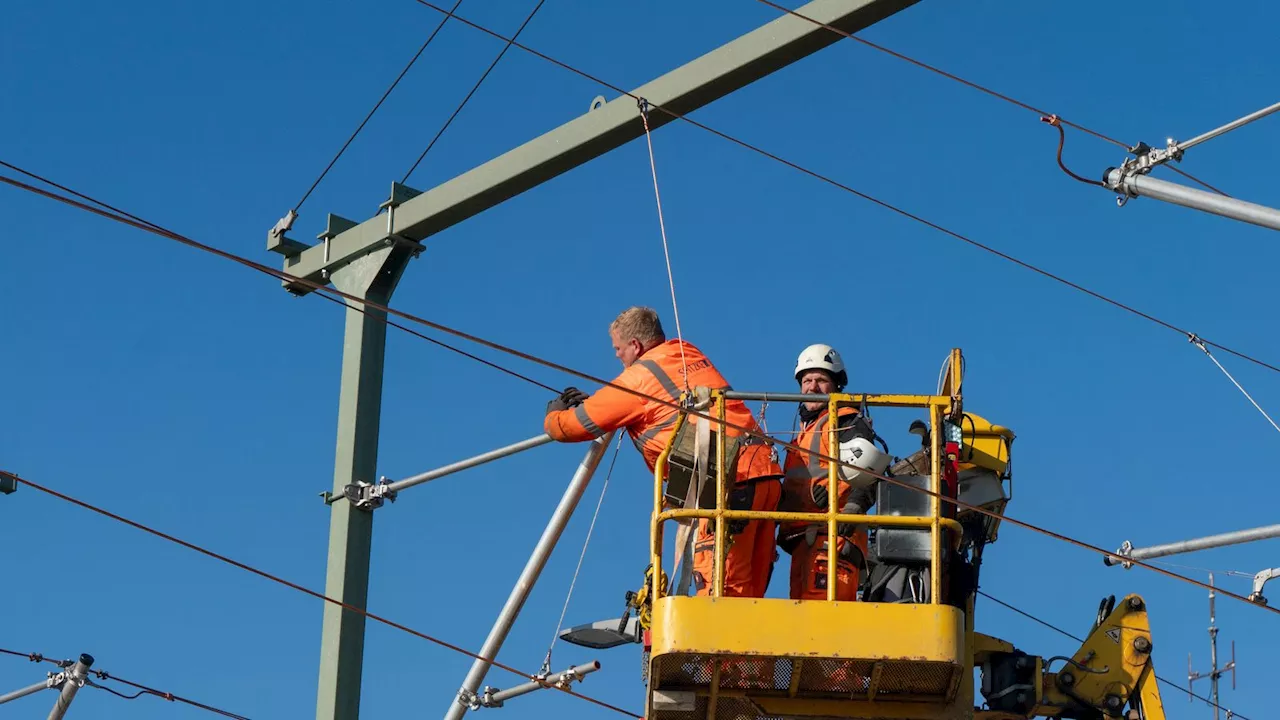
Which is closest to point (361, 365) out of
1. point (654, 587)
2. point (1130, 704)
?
point (654, 587)

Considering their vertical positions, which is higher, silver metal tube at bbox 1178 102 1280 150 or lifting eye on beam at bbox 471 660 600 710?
silver metal tube at bbox 1178 102 1280 150

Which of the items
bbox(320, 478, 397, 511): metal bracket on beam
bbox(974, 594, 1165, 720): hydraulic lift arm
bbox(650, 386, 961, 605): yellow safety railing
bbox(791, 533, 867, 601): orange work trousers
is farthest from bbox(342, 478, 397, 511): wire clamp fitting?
bbox(974, 594, 1165, 720): hydraulic lift arm

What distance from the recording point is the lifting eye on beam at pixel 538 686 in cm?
1321

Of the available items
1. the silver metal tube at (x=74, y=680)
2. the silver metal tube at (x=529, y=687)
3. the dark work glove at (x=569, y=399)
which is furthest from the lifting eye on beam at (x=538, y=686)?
the silver metal tube at (x=74, y=680)

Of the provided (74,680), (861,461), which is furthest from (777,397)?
(74,680)

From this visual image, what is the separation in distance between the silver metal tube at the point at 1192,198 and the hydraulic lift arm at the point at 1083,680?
2502 millimetres

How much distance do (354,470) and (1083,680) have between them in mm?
4511

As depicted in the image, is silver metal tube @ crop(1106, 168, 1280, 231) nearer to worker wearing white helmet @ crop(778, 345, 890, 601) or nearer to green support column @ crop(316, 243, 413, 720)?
worker wearing white helmet @ crop(778, 345, 890, 601)

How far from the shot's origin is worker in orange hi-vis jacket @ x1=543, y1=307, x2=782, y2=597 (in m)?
10.7

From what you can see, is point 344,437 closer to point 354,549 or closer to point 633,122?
point 354,549

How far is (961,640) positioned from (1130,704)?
2.04 meters

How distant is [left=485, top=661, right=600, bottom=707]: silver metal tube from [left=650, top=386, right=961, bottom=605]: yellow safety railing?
2.98m

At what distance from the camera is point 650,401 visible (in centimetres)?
1120

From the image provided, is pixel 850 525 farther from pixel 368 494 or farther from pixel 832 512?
pixel 368 494
